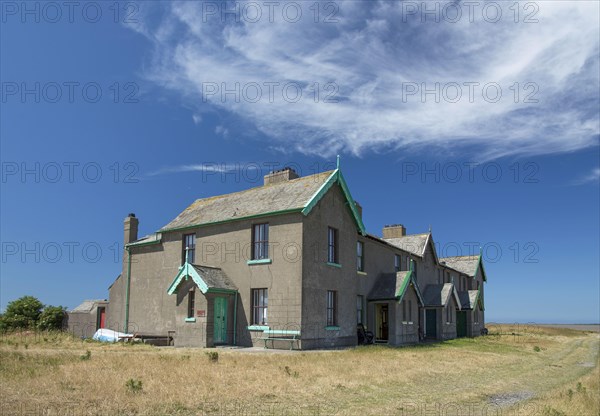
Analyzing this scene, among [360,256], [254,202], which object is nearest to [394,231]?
[360,256]

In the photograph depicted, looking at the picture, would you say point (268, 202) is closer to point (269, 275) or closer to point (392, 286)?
point (269, 275)

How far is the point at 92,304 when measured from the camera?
1679 inches

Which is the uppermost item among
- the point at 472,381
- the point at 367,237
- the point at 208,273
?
the point at 367,237

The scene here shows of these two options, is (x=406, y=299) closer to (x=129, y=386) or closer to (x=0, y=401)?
(x=129, y=386)

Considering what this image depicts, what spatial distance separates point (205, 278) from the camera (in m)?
25.9

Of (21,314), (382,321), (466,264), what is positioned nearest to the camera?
(382,321)

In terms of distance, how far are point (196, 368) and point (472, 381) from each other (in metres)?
8.64

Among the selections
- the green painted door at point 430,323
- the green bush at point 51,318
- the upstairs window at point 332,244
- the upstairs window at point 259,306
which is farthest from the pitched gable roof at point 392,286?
the green bush at point 51,318

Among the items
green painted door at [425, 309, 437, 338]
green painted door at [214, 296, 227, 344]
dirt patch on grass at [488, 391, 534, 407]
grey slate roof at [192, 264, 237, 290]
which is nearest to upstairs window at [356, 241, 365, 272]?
grey slate roof at [192, 264, 237, 290]

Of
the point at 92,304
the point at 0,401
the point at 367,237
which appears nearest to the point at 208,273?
the point at 367,237

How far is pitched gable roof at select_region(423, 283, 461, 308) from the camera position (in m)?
40.6

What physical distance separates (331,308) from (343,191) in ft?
21.4

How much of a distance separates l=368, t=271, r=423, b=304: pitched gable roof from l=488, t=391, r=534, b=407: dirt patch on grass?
668 inches

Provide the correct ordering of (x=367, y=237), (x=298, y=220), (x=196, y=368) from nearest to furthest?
(x=196, y=368)
(x=298, y=220)
(x=367, y=237)
